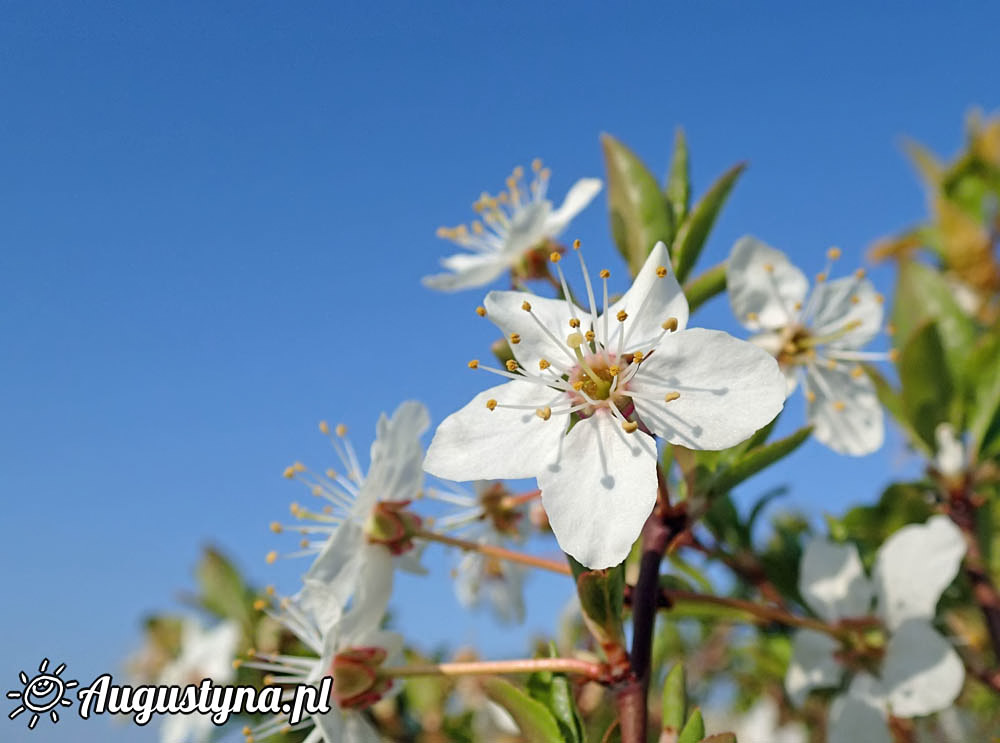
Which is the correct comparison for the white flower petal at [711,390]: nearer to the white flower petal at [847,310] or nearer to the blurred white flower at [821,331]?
the blurred white flower at [821,331]

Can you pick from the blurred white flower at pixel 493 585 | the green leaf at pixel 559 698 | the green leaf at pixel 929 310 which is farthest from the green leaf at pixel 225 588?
the green leaf at pixel 929 310

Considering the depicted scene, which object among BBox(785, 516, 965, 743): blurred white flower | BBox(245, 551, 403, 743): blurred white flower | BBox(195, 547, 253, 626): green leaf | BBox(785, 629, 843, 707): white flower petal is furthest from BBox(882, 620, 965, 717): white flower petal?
BBox(195, 547, 253, 626): green leaf

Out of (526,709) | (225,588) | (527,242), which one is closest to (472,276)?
(527,242)

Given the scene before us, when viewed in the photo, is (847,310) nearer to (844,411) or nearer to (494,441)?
(844,411)

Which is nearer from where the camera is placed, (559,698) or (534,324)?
(559,698)

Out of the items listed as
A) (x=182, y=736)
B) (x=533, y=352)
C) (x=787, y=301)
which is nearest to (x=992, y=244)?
(x=787, y=301)

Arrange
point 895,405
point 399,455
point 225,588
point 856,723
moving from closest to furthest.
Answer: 1. point 399,455
2. point 856,723
3. point 895,405
4. point 225,588

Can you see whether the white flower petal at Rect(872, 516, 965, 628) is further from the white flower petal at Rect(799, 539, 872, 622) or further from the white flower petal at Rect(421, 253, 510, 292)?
the white flower petal at Rect(421, 253, 510, 292)
